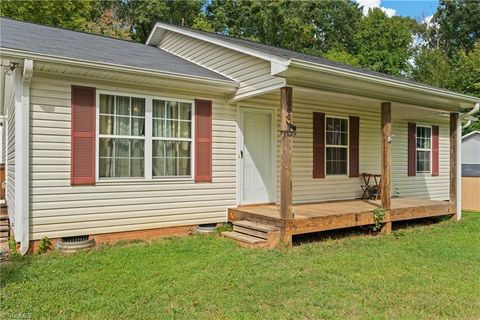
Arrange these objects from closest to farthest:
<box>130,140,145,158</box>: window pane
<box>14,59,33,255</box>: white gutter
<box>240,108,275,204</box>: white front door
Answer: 1. <box>14,59,33,255</box>: white gutter
2. <box>130,140,145,158</box>: window pane
3. <box>240,108,275,204</box>: white front door

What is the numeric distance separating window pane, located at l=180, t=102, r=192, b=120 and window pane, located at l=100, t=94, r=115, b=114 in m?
1.19

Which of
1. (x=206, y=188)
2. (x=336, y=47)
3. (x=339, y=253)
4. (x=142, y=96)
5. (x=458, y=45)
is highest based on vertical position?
(x=458, y=45)

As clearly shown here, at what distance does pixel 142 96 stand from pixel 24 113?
1724mm

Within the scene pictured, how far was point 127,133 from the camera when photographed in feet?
19.5

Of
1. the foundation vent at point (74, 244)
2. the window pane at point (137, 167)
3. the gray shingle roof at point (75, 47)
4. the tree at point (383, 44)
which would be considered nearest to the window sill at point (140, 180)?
the window pane at point (137, 167)

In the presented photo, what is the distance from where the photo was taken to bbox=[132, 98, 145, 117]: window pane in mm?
6031


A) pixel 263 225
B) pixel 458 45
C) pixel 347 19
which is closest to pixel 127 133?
pixel 263 225

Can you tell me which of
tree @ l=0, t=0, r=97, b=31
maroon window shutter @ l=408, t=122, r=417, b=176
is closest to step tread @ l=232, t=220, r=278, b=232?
maroon window shutter @ l=408, t=122, r=417, b=176

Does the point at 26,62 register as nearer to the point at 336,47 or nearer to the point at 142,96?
the point at 142,96

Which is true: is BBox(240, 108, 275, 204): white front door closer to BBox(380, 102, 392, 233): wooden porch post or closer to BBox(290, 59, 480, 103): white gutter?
BBox(290, 59, 480, 103): white gutter

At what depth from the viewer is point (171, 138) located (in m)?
6.36

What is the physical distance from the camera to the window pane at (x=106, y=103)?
5739mm

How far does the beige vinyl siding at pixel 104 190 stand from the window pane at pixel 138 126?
18.3 inches

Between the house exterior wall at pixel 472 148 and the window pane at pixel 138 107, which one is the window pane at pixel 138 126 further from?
the house exterior wall at pixel 472 148
